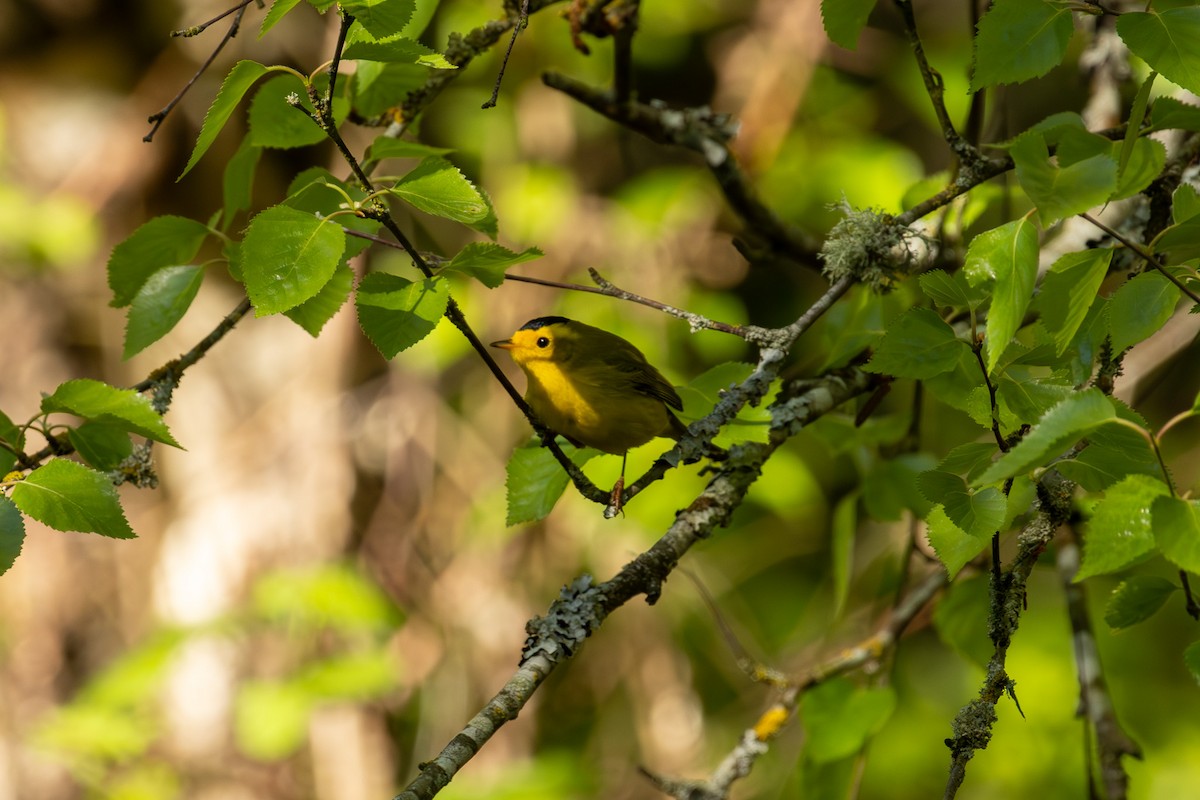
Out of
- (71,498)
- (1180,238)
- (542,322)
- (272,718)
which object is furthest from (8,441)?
(272,718)

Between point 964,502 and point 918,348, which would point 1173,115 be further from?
point 964,502

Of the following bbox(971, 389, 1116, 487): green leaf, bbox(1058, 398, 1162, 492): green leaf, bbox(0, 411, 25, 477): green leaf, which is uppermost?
bbox(0, 411, 25, 477): green leaf

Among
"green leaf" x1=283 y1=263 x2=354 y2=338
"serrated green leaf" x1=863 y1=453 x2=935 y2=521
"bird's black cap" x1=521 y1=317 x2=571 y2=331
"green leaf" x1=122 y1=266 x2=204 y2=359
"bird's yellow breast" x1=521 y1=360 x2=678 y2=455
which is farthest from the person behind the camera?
"bird's black cap" x1=521 y1=317 x2=571 y2=331

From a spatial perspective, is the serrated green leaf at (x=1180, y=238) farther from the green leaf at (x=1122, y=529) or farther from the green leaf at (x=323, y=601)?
the green leaf at (x=323, y=601)

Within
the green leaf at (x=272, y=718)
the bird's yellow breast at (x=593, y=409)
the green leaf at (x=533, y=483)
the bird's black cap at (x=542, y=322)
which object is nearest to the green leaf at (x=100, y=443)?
the green leaf at (x=533, y=483)

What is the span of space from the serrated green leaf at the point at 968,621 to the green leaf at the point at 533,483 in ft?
3.22

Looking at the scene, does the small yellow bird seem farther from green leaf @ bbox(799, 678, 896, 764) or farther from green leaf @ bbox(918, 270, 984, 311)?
green leaf @ bbox(918, 270, 984, 311)

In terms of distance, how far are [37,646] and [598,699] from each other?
106 inches

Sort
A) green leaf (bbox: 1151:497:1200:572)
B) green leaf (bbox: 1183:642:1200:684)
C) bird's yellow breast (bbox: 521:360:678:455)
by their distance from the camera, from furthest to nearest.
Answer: bird's yellow breast (bbox: 521:360:678:455) → green leaf (bbox: 1183:642:1200:684) → green leaf (bbox: 1151:497:1200:572)

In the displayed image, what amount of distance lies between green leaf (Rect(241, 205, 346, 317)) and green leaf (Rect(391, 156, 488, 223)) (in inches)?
4.3

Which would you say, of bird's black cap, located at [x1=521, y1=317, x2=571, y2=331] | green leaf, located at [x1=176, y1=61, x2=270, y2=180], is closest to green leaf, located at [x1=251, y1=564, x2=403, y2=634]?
bird's black cap, located at [x1=521, y1=317, x2=571, y2=331]

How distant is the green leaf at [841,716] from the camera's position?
2.26 metres

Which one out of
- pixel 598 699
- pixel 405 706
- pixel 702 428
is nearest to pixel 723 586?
pixel 598 699

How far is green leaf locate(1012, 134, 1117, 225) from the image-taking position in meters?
1.18
